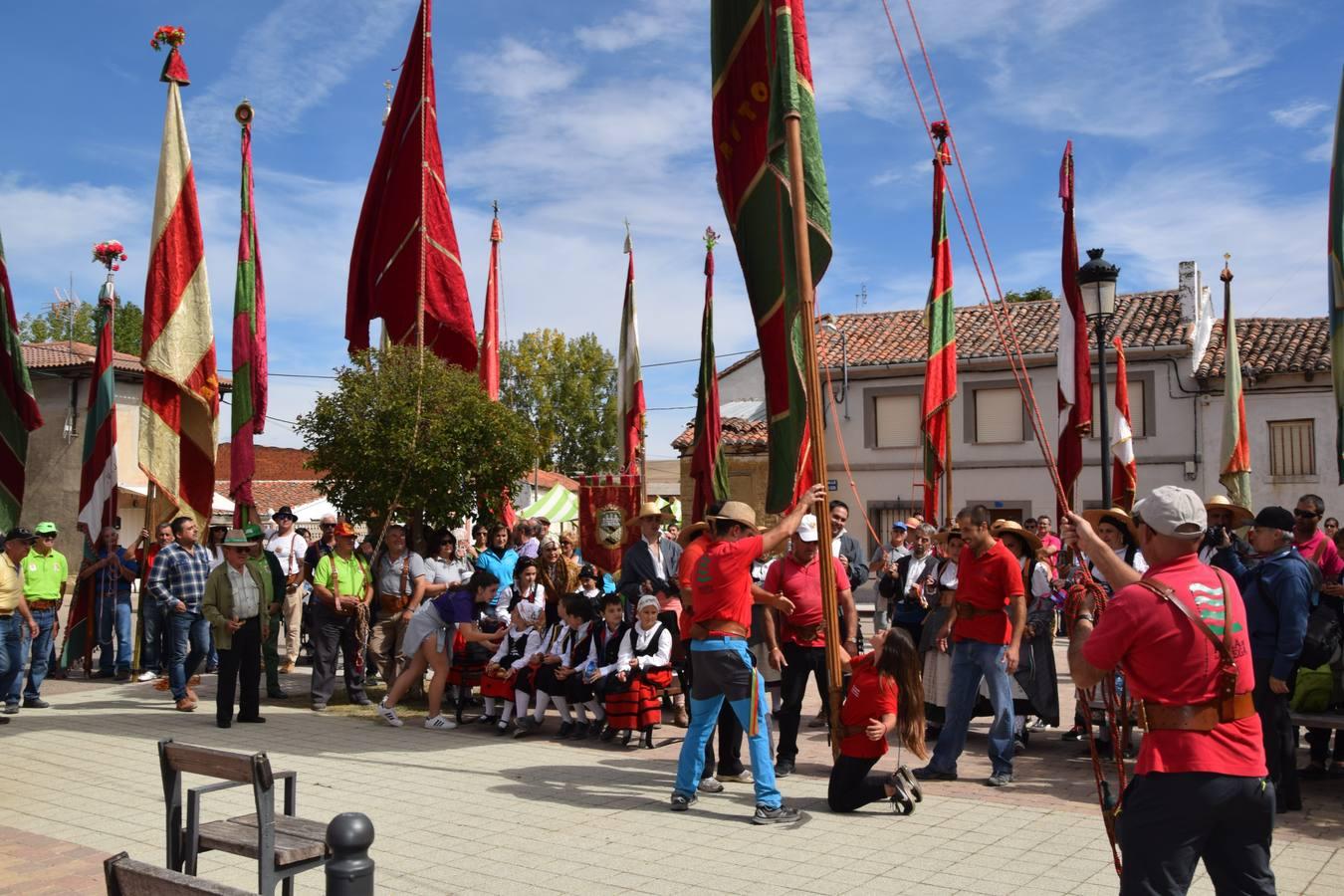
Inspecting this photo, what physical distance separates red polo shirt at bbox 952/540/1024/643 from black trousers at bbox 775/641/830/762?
1102 millimetres

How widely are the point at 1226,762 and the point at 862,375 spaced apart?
1184 inches

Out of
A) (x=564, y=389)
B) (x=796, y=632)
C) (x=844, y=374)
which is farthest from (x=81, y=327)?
(x=796, y=632)

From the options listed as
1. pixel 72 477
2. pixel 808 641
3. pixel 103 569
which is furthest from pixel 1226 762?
pixel 72 477

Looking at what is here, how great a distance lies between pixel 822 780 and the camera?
8.54m

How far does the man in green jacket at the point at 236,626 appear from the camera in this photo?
10.9 meters

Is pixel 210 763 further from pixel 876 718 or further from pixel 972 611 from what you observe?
pixel 972 611

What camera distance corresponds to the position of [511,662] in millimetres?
11102

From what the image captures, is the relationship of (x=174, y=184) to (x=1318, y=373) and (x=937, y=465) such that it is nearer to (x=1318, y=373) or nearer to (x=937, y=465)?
(x=937, y=465)

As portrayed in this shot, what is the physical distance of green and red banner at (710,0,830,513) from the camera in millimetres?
7531

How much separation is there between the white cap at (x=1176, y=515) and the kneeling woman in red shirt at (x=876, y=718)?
11.4 ft

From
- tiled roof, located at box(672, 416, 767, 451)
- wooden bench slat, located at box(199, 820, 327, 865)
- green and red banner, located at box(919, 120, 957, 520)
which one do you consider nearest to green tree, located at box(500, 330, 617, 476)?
tiled roof, located at box(672, 416, 767, 451)

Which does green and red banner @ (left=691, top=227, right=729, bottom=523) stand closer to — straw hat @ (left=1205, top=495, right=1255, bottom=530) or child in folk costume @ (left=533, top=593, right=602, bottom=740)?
child in folk costume @ (left=533, top=593, right=602, bottom=740)

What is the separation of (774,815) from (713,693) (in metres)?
0.81

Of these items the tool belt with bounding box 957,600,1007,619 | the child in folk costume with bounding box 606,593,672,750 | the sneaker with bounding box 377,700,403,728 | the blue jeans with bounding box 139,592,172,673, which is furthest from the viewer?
the blue jeans with bounding box 139,592,172,673
